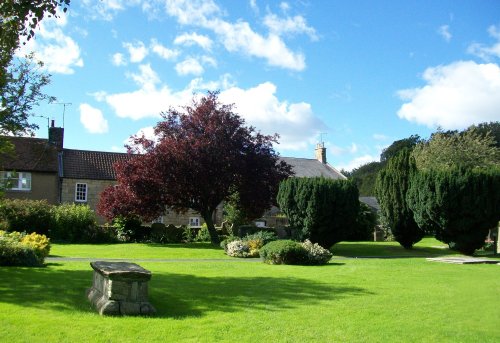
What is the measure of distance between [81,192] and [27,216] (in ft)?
38.0

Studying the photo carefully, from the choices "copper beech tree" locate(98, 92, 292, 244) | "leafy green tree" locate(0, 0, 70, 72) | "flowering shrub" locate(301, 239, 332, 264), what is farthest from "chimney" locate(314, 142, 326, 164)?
"leafy green tree" locate(0, 0, 70, 72)

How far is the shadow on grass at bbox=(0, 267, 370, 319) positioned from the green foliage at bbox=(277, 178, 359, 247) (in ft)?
34.5

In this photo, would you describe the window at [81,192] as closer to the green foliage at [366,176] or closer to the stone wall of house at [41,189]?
the stone wall of house at [41,189]

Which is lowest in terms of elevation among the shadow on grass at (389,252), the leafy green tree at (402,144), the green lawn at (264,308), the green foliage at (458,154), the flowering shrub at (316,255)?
the green lawn at (264,308)

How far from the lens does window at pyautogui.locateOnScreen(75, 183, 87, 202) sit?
140 feet

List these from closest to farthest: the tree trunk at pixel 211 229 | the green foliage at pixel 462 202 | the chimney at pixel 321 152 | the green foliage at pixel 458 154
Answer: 1. the green foliage at pixel 462 202
2. the tree trunk at pixel 211 229
3. the green foliage at pixel 458 154
4. the chimney at pixel 321 152

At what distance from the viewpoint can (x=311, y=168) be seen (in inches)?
2180

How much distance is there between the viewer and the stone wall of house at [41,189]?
40844 millimetres

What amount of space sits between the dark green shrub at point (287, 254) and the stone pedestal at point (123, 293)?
10284 millimetres

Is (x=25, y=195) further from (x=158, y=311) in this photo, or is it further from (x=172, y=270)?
(x=158, y=311)

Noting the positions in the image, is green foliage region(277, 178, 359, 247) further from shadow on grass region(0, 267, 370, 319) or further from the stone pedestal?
the stone pedestal

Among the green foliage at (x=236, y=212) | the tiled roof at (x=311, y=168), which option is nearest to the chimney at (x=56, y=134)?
the green foliage at (x=236, y=212)

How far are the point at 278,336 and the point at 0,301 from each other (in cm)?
560

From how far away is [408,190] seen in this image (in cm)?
2670
